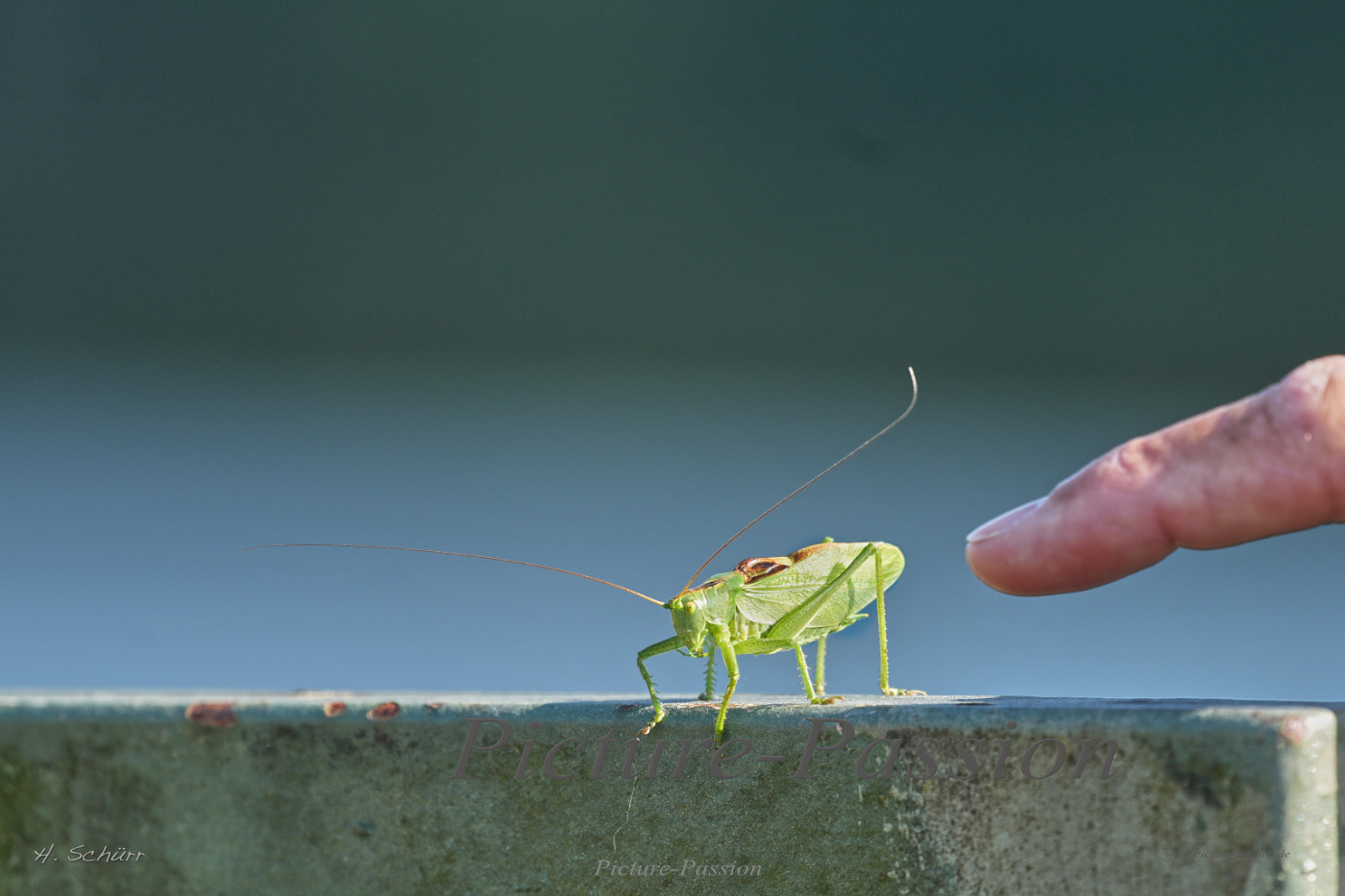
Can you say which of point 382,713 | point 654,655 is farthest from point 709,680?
point 382,713

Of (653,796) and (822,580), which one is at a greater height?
(822,580)

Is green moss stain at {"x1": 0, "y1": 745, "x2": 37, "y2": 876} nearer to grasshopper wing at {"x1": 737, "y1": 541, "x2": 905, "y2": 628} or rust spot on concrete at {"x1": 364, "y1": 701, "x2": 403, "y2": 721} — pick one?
rust spot on concrete at {"x1": 364, "y1": 701, "x2": 403, "y2": 721}

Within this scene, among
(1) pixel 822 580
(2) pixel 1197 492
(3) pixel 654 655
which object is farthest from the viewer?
(1) pixel 822 580

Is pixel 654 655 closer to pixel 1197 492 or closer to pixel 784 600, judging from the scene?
pixel 784 600

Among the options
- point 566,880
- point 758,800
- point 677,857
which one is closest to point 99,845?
point 566,880

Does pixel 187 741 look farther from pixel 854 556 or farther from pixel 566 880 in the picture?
pixel 854 556

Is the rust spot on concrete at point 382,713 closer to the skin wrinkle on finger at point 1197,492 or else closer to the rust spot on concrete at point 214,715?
the rust spot on concrete at point 214,715

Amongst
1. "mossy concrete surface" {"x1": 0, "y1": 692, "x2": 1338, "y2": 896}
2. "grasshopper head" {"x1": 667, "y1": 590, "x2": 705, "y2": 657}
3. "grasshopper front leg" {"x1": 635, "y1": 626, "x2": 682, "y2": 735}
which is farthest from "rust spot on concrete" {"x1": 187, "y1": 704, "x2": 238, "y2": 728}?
"grasshopper head" {"x1": 667, "y1": 590, "x2": 705, "y2": 657}
